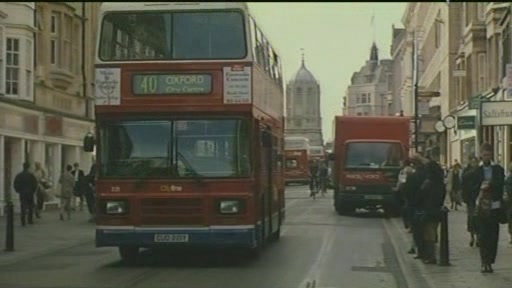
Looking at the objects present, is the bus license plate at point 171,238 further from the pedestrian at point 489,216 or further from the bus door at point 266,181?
the pedestrian at point 489,216

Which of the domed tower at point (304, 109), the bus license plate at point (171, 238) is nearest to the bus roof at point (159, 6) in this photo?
the bus license plate at point (171, 238)

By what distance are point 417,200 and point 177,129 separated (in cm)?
437

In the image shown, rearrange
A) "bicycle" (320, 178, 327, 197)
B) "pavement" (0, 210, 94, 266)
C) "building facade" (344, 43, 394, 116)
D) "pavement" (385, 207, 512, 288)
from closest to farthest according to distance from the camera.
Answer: "pavement" (385, 207, 512, 288) → "pavement" (0, 210, 94, 266) → "bicycle" (320, 178, 327, 197) → "building facade" (344, 43, 394, 116)

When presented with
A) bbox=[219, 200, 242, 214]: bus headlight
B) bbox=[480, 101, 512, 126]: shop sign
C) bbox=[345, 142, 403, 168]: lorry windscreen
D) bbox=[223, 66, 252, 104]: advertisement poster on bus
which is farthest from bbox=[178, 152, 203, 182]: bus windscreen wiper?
bbox=[345, 142, 403, 168]: lorry windscreen

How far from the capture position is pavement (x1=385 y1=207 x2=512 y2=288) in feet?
50.5

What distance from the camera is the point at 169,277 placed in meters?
16.4

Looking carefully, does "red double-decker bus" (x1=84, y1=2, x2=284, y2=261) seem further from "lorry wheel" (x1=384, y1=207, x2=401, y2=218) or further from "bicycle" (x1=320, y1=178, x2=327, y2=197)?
"bicycle" (x1=320, y1=178, x2=327, y2=197)

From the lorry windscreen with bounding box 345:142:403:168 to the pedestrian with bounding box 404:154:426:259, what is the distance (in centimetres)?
1477

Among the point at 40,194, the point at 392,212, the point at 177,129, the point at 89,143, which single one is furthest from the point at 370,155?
the point at 177,129

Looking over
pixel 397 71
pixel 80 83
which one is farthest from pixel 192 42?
pixel 397 71

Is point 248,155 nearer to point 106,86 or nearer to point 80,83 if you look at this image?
point 106,86

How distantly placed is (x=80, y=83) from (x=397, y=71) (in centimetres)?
9021

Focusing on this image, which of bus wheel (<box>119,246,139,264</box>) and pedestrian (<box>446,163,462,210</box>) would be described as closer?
bus wheel (<box>119,246,139,264</box>)

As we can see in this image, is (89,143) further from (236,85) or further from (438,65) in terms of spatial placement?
(438,65)
